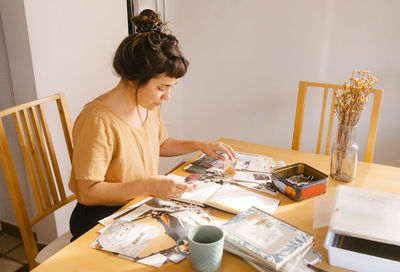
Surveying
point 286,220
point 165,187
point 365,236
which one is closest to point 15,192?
point 165,187

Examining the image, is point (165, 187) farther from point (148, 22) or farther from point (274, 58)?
point (274, 58)

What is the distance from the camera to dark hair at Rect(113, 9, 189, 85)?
45.5 inches

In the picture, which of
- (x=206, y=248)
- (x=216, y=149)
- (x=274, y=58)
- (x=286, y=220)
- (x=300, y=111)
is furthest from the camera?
(x=274, y=58)

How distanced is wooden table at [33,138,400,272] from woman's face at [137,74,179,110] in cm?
30

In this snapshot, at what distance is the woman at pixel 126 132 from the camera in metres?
1.13

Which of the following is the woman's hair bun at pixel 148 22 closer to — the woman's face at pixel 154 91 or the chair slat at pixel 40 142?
the woman's face at pixel 154 91

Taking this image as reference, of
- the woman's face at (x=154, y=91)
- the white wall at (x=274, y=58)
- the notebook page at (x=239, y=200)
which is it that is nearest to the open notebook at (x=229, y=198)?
the notebook page at (x=239, y=200)

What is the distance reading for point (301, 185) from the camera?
3.77 ft

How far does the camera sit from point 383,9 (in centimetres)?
223

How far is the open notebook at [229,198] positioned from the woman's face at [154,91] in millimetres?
345

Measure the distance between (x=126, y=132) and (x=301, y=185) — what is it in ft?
2.06

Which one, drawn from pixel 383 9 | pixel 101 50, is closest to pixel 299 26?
pixel 383 9

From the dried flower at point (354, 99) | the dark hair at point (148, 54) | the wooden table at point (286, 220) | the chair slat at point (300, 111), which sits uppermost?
the dark hair at point (148, 54)

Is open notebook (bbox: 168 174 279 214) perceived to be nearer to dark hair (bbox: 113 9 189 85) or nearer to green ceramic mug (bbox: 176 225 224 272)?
green ceramic mug (bbox: 176 225 224 272)
